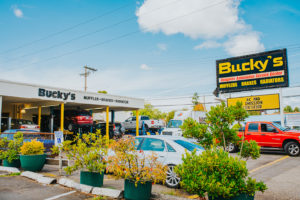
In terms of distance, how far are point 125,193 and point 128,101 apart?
61.2 ft

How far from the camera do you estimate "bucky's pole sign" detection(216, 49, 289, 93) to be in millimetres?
19062

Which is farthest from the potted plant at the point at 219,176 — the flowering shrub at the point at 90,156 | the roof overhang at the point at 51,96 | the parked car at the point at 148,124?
the parked car at the point at 148,124

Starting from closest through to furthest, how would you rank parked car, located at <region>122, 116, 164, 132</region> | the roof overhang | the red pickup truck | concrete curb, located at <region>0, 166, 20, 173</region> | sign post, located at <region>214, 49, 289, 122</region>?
concrete curb, located at <region>0, 166, 20, 173</region> < the red pickup truck < the roof overhang < sign post, located at <region>214, 49, 289, 122</region> < parked car, located at <region>122, 116, 164, 132</region>

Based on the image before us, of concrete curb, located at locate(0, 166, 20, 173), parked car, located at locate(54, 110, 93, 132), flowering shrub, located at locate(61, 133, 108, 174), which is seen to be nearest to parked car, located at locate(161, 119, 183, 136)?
parked car, located at locate(54, 110, 93, 132)

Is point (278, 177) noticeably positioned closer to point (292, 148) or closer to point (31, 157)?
point (292, 148)

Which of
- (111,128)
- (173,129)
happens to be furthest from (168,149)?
(111,128)

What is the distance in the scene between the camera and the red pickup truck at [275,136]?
13.7 metres

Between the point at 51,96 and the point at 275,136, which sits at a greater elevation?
the point at 51,96

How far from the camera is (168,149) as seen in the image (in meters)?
7.19

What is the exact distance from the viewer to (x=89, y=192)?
243 inches

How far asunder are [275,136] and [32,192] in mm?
13046

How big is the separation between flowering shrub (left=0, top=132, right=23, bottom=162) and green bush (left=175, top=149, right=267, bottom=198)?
7.36 m

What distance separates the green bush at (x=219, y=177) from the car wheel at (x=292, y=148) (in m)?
11.3

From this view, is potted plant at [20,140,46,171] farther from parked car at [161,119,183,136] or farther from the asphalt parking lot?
parked car at [161,119,183,136]
